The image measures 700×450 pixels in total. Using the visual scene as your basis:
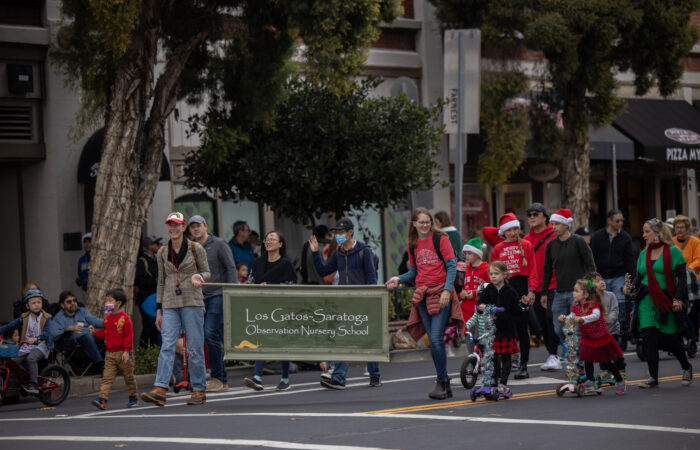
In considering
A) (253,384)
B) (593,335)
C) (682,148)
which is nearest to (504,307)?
(593,335)

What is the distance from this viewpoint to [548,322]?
1362 centimetres

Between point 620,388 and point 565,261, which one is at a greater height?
point 565,261

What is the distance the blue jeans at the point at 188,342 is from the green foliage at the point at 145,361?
3.46 metres

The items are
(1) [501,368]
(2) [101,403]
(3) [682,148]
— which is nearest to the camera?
(1) [501,368]

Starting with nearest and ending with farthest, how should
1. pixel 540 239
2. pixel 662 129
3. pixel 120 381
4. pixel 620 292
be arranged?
pixel 540 239, pixel 120 381, pixel 620 292, pixel 662 129

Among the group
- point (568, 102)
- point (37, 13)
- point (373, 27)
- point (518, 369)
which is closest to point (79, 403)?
point (518, 369)

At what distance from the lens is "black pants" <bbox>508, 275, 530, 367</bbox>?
13.0m

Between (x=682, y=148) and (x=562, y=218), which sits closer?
(x=562, y=218)

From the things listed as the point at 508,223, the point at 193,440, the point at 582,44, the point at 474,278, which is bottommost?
the point at 193,440

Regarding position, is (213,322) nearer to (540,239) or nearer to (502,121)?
(540,239)

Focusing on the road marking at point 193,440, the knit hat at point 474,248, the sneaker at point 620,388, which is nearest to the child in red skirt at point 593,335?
the sneaker at point 620,388

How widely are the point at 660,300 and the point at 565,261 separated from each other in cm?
129

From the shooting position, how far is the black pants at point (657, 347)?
1185 cm

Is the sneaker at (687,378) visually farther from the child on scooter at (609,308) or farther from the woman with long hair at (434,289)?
the woman with long hair at (434,289)
